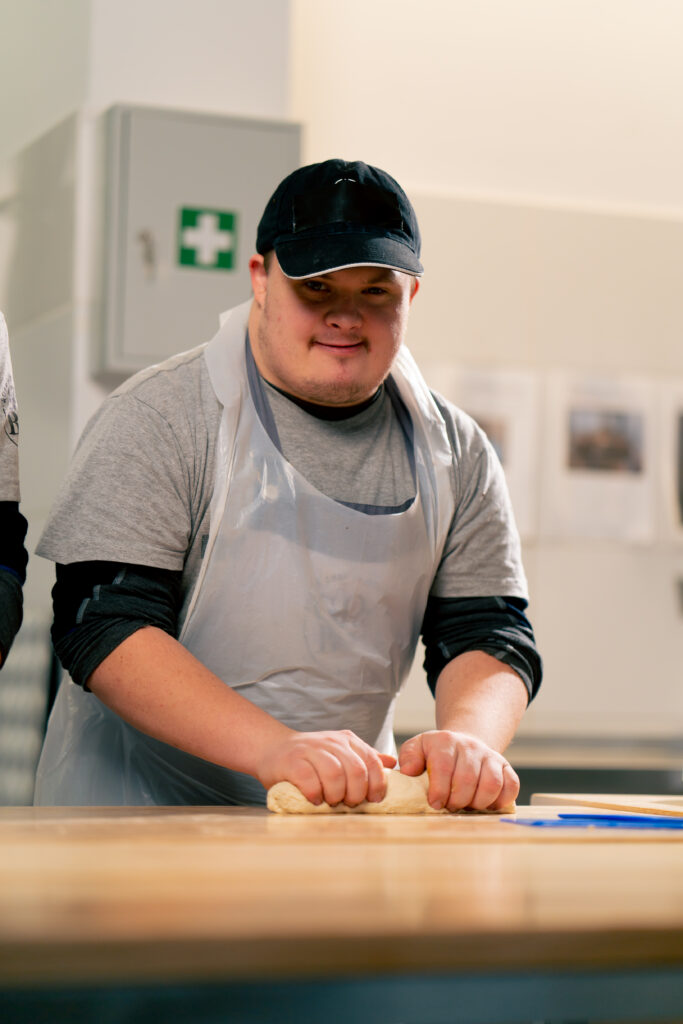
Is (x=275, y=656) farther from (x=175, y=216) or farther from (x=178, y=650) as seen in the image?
(x=175, y=216)

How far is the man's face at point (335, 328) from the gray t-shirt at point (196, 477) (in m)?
0.08

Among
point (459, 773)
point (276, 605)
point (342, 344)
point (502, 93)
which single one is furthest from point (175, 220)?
point (459, 773)

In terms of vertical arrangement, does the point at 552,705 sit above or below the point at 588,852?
below

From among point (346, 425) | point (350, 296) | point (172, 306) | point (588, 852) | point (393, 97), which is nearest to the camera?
point (588, 852)

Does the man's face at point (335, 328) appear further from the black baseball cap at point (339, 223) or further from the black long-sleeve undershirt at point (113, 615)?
the black long-sleeve undershirt at point (113, 615)

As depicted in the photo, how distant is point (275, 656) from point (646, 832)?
606 mm

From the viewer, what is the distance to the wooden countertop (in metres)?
0.45

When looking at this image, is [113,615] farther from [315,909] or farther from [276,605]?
[315,909]

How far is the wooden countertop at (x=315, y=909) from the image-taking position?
45cm

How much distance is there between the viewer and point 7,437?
142cm

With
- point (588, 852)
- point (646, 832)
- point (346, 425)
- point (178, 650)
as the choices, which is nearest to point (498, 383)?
point (346, 425)

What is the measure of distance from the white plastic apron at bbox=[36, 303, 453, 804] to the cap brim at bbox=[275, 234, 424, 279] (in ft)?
0.59

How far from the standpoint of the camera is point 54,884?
0.55m

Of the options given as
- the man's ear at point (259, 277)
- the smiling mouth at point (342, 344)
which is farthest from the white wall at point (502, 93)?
the smiling mouth at point (342, 344)
